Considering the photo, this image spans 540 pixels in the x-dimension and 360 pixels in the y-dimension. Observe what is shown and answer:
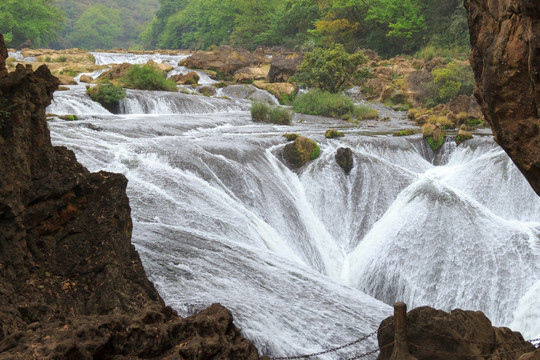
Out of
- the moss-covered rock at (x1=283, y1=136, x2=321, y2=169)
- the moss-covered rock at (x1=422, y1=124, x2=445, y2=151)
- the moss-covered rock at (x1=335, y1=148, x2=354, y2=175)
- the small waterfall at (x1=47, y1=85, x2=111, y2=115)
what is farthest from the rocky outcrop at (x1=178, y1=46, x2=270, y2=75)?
the moss-covered rock at (x1=335, y1=148, x2=354, y2=175)

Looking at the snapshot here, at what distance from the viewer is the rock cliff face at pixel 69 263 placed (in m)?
3.62

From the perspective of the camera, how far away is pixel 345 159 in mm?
12414

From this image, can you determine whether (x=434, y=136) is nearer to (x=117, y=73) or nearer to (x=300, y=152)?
(x=300, y=152)

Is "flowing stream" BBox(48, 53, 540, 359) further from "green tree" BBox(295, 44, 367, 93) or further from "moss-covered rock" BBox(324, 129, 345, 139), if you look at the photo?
"green tree" BBox(295, 44, 367, 93)

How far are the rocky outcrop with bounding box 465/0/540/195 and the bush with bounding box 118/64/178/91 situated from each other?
17.8 meters

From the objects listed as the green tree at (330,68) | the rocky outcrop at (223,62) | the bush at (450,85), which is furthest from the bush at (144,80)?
the bush at (450,85)

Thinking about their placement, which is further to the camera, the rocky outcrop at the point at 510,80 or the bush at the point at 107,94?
the bush at the point at 107,94

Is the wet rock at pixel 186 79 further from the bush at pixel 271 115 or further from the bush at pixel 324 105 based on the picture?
the bush at pixel 271 115

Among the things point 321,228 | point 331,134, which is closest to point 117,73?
point 331,134

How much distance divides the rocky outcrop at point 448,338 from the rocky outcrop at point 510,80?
155 centimetres

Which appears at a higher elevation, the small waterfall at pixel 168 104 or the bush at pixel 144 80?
the bush at pixel 144 80

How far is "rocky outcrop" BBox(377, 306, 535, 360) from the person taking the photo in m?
5.08

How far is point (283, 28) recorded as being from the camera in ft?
147

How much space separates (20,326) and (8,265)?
74cm
